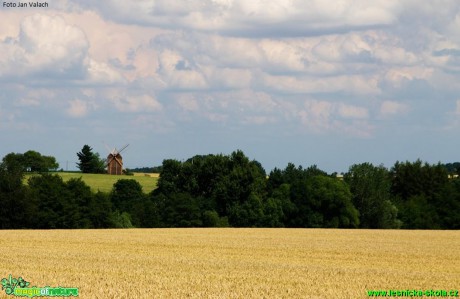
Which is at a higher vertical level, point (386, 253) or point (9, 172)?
point (9, 172)

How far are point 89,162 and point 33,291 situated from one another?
159 m

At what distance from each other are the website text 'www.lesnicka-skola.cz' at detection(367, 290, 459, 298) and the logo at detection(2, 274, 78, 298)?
8.21 metres

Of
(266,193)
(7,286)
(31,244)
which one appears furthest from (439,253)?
(266,193)

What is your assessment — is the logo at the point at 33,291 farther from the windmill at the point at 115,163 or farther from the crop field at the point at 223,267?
the windmill at the point at 115,163

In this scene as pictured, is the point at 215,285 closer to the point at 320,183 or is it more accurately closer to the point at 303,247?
the point at 303,247

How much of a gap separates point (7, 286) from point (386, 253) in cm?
2414

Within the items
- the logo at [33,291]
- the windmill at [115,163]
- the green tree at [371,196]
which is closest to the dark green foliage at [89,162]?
the windmill at [115,163]

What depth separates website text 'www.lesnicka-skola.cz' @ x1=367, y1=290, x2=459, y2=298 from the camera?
21875mm

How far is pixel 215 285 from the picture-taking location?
76.4 ft

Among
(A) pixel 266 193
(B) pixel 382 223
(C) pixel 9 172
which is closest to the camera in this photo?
(C) pixel 9 172

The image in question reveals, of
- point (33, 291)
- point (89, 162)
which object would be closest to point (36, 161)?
point (89, 162)

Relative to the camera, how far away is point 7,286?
72.3ft

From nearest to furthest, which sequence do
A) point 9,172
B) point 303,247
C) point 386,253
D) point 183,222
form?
point 386,253, point 303,247, point 9,172, point 183,222

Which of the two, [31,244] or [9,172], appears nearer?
[31,244]
